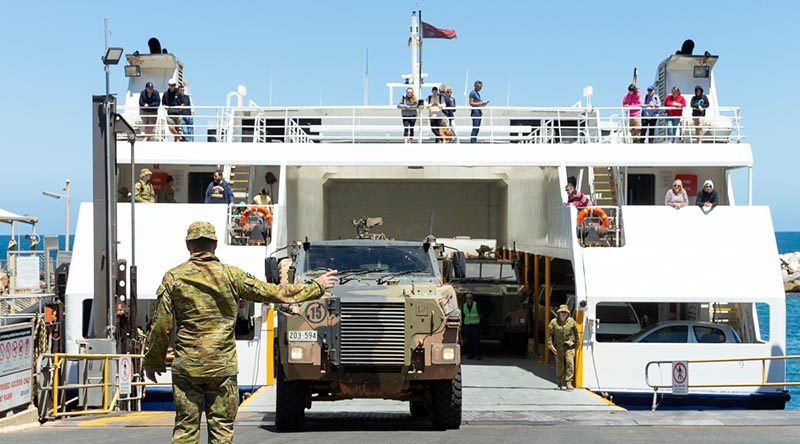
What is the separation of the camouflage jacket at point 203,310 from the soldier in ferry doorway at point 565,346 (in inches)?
466

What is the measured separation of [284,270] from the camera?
44.4ft

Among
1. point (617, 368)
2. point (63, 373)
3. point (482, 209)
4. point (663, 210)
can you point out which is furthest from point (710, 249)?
point (482, 209)

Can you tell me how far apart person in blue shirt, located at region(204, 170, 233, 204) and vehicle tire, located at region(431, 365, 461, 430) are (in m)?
11.0

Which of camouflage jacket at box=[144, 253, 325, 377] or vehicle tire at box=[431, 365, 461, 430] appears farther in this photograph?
vehicle tire at box=[431, 365, 461, 430]

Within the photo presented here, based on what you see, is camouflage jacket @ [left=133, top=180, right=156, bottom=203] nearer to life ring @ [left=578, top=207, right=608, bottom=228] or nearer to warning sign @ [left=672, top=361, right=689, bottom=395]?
life ring @ [left=578, top=207, right=608, bottom=228]

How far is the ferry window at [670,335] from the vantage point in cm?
2003

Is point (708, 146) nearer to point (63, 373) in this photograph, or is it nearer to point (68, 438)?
point (63, 373)

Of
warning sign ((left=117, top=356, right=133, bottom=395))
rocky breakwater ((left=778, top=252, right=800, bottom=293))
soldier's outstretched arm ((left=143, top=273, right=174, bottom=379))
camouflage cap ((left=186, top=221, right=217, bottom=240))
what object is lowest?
rocky breakwater ((left=778, top=252, right=800, bottom=293))

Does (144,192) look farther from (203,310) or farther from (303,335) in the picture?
(203,310)

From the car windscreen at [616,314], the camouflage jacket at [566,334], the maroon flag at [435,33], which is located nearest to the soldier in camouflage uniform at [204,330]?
the camouflage jacket at [566,334]

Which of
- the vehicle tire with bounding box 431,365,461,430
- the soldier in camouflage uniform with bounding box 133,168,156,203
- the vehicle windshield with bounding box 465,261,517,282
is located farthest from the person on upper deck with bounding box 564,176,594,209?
the vehicle tire with bounding box 431,365,461,430

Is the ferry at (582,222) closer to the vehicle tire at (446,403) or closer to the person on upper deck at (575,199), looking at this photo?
the person on upper deck at (575,199)

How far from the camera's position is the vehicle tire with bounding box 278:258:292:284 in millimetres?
13395

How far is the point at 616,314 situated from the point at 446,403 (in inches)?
490
